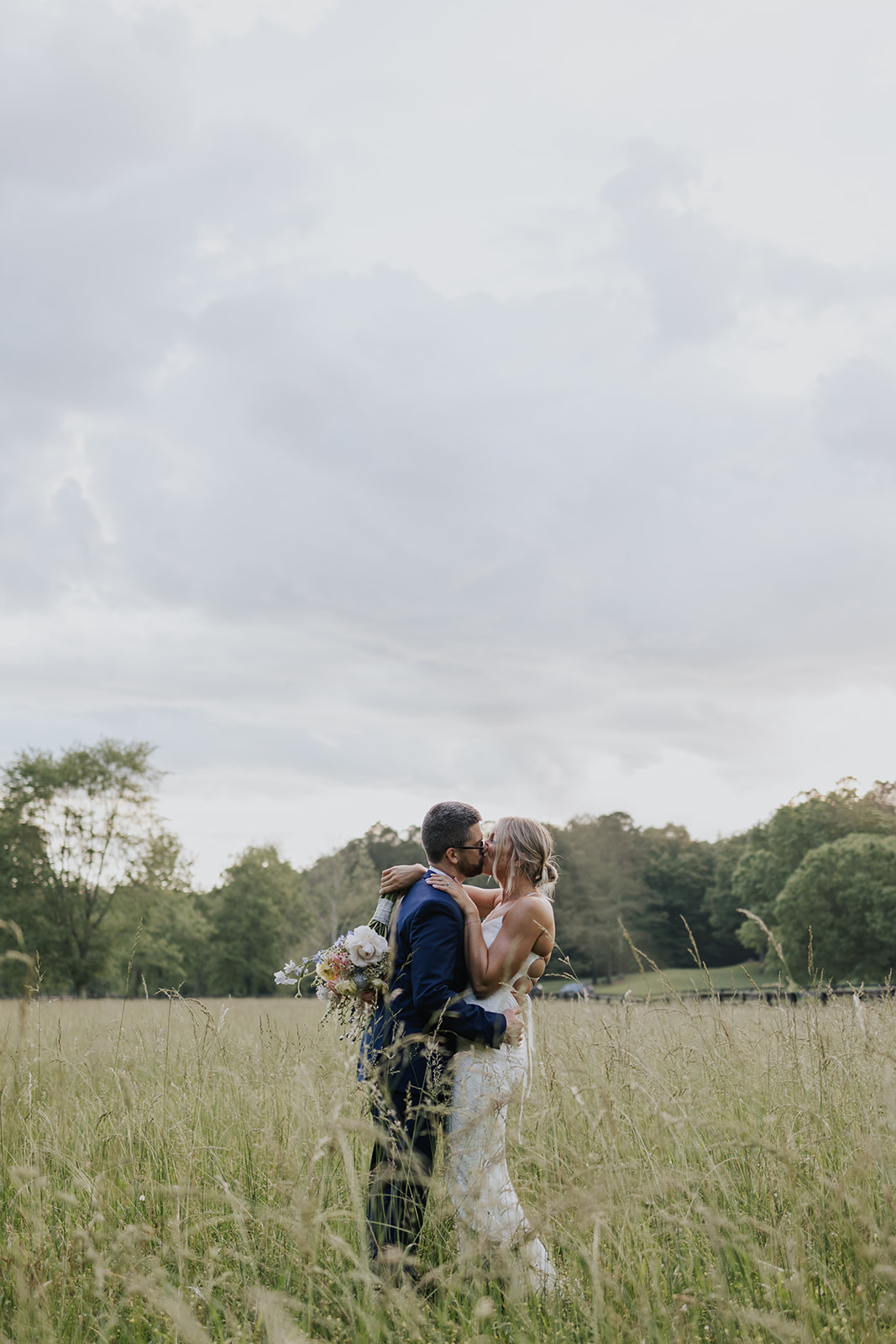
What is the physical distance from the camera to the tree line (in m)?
36.4

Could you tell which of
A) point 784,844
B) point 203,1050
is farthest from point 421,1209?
point 784,844

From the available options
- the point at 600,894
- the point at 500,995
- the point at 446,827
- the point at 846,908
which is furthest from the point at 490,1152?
the point at 600,894

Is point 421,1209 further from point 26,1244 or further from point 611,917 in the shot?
point 611,917

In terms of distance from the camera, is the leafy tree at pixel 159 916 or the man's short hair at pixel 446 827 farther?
the leafy tree at pixel 159 916

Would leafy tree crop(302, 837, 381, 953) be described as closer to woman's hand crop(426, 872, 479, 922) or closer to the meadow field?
the meadow field

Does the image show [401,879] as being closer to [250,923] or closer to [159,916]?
[159,916]

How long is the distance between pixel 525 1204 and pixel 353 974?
116 centimetres

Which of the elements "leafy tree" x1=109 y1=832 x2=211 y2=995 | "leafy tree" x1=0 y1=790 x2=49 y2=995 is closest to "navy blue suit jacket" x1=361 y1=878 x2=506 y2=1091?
"leafy tree" x1=109 y1=832 x2=211 y2=995

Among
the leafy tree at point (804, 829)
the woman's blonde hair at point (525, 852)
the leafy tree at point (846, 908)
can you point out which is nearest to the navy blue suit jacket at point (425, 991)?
the woman's blonde hair at point (525, 852)

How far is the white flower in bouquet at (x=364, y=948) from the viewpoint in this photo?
13.1 feet

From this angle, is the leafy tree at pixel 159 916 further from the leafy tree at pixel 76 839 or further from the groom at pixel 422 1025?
the groom at pixel 422 1025

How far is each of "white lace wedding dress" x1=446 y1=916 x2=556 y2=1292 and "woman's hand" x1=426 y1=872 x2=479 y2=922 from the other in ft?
0.64

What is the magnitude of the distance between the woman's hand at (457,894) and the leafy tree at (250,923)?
52208mm

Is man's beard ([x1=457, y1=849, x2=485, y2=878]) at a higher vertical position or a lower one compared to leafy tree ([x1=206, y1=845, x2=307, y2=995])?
higher
